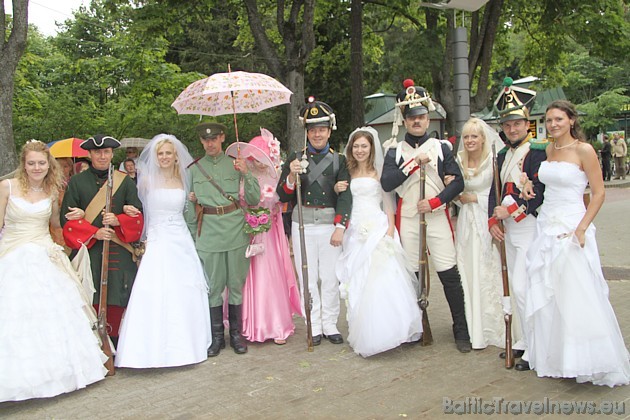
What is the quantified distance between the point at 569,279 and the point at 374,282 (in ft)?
5.20

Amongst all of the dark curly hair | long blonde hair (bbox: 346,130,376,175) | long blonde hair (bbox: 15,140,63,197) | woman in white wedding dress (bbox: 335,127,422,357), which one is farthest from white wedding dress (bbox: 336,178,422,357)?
long blonde hair (bbox: 15,140,63,197)

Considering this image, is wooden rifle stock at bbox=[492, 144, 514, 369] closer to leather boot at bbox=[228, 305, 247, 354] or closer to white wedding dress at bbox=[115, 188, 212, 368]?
leather boot at bbox=[228, 305, 247, 354]

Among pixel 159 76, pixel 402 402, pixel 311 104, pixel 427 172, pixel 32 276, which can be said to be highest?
pixel 159 76

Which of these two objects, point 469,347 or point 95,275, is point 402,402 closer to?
point 469,347

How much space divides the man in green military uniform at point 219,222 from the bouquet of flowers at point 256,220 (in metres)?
0.06

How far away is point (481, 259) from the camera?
17.4ft

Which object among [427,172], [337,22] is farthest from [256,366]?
[337,22]

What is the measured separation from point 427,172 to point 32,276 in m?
3.44

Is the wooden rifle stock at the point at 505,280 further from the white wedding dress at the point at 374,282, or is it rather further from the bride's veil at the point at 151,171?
the bride's veil at the point at 151,171

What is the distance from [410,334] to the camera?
17.1 ft

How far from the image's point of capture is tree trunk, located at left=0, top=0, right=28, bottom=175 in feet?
23.9

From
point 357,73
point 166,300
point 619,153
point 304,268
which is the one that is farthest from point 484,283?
point 619,153

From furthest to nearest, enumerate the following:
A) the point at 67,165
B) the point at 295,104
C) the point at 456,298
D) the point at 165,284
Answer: the point at 295,104 → the point at 67,165 → the point at 456,298 → the point at 165,284

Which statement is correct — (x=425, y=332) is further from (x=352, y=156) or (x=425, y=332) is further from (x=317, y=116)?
(x=317, y=116)
